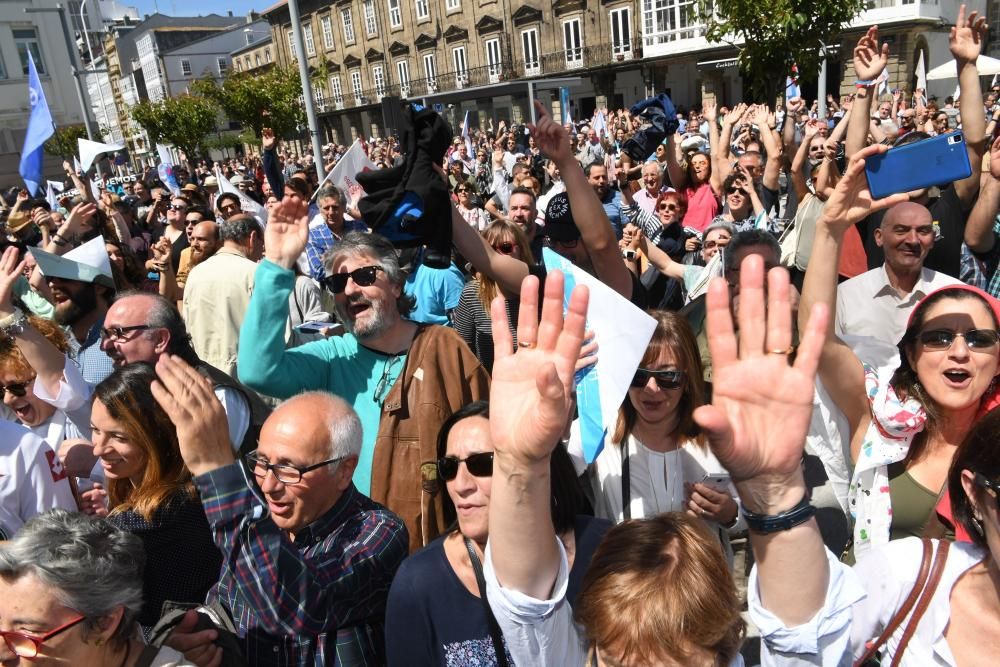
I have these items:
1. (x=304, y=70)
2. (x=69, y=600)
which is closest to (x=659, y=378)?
(x=69, y=600)

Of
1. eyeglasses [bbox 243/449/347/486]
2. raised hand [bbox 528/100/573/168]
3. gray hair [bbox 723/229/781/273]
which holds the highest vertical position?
raised hand [bbox 528/100/573/168]

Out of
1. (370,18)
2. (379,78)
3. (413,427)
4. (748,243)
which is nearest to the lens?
(413,427)

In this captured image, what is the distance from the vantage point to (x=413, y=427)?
254 centimetres

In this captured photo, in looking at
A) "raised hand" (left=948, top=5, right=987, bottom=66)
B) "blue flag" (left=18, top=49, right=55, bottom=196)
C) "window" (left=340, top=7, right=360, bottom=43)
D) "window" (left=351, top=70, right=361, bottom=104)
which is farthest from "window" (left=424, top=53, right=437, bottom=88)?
"raised hand" (left=948, top=5, right=987, bottom=66)

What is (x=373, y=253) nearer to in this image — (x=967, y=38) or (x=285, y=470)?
(x=285, y=470)

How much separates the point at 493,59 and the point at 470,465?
41.3m

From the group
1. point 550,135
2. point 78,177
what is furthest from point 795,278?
point 78,177

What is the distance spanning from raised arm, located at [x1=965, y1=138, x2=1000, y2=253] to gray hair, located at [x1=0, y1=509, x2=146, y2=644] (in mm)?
4266

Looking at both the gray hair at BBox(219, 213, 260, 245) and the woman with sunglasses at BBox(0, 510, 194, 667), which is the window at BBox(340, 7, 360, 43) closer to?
the gray hair at BBox(219, 213, 260, 245)

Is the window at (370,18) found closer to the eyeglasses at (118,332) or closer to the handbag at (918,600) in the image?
the eyeglasses at (118,332)

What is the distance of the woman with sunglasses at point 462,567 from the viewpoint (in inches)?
68.4

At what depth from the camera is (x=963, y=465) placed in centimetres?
160

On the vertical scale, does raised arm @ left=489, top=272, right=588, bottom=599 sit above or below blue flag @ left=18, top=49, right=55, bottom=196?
below

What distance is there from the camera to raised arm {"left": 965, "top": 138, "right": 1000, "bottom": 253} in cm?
369
